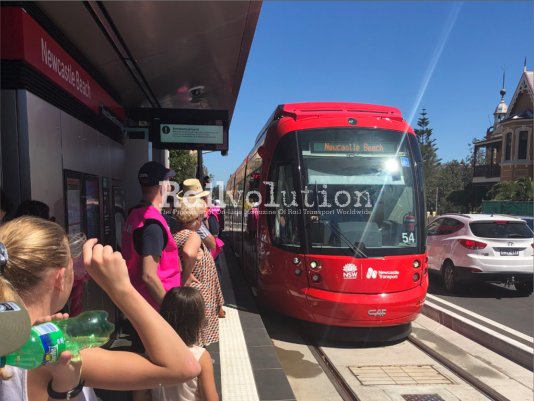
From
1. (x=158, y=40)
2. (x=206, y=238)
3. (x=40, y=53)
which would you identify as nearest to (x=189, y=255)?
(x=206, y=238)

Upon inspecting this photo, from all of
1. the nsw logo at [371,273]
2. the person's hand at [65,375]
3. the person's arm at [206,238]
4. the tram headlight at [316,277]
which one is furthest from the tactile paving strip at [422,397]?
the person's hand at [65,375]

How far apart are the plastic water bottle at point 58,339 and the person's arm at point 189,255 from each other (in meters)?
2.06

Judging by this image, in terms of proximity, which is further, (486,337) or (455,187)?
(455,187)

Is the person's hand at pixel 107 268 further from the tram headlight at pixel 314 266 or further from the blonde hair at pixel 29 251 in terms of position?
the tram headlight at pixel 314 266

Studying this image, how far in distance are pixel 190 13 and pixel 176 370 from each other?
459 cm

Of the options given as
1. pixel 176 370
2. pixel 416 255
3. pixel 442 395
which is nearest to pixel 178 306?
pixel 176 370

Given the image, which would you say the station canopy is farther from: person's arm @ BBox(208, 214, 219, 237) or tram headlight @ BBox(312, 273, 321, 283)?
tram headlight @ BBox(312, 273, 321, 283)

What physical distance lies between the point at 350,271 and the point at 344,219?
78 centimetres

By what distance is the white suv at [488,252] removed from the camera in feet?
27.7

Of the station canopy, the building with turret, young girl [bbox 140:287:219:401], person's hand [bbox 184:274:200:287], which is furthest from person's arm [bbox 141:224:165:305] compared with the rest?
Answer: the building with turret

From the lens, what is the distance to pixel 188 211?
3590 mm

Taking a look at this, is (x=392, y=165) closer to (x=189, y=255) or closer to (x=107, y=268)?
(x=189, y=255)

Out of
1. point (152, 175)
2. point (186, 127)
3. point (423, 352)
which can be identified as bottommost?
point (423, 352)

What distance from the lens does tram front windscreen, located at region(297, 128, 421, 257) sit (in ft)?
18.9
